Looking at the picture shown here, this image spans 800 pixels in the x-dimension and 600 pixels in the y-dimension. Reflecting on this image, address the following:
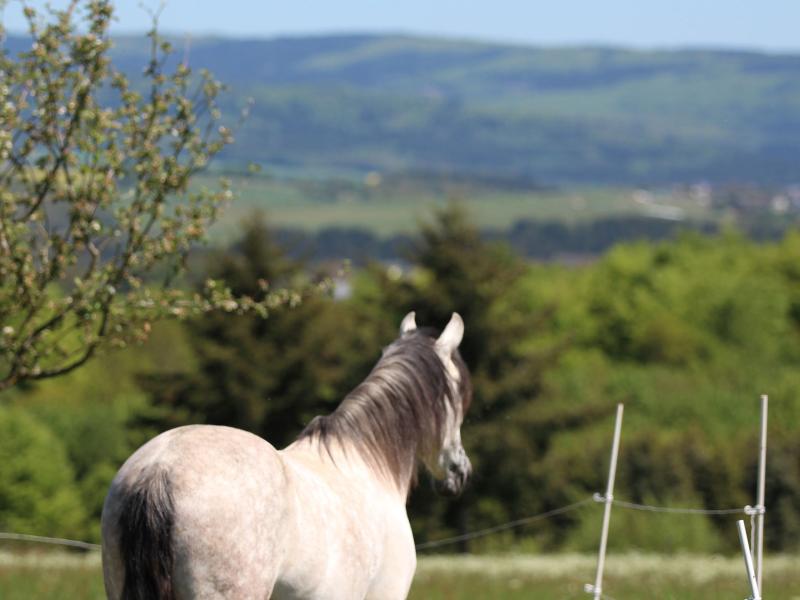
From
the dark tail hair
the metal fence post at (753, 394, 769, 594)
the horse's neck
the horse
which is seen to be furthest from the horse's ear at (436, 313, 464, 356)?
the dark tail hair

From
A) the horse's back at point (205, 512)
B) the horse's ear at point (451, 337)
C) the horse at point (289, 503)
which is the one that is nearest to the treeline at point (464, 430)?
the horse's ear at point (451, 337)

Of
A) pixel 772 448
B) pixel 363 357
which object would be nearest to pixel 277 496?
pixel 363 357

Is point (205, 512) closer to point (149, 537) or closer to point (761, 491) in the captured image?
point (149, 537)

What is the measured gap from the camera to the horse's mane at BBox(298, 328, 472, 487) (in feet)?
26.1

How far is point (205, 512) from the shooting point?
6281 mm

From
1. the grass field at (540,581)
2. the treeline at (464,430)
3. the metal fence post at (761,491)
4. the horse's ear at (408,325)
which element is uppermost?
the horse's ear at (408,325)

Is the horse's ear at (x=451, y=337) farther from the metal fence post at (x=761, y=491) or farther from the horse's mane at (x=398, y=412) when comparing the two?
the metal fence post at (x=761, y=491)

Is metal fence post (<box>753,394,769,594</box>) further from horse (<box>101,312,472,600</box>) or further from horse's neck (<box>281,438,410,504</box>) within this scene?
horse's neck (<box>281,438,410,504</box>)

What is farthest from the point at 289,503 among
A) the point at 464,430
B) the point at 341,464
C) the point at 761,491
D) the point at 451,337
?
the point at 464,430

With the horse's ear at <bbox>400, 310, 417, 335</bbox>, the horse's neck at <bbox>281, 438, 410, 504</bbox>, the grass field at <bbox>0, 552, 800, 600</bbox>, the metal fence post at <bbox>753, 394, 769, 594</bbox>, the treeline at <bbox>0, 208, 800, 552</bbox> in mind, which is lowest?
the treeline at <bbox>0, 208, 800, 552</bbox>

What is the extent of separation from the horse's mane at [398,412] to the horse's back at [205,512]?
1.29m

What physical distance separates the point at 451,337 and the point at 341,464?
1349 mm

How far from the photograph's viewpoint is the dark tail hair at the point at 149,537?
6.23 m

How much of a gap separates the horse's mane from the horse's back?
50.8 inches
